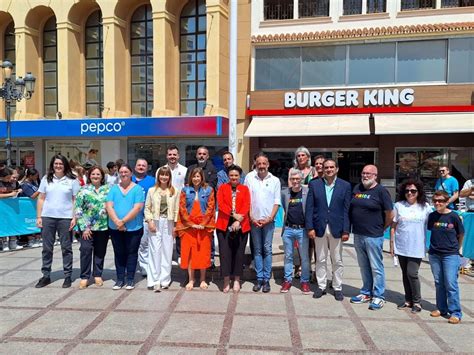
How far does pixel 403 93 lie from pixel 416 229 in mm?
10950

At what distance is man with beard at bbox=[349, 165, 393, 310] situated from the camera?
16.7 ft

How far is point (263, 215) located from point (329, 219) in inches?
34.6

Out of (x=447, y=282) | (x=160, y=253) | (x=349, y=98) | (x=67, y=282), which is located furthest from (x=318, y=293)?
(x=349, y=98)

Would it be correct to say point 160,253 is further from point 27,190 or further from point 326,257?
point 27,190

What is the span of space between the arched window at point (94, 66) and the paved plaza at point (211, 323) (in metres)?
14.4

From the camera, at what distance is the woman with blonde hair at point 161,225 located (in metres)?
5.79

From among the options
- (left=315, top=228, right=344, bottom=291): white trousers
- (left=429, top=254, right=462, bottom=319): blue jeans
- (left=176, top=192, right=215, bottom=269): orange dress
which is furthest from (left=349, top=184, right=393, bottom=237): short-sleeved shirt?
(left=176, top=192, right=215, bottom=269): orange dress

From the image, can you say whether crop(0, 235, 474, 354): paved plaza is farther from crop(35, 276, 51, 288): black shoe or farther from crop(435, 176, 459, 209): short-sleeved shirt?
crop(435, 176, 459, 209): short-sleeved shirt

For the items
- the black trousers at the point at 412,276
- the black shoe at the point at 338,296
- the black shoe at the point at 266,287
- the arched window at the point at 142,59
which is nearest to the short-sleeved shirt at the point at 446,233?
the black trousers at the point at 412,276

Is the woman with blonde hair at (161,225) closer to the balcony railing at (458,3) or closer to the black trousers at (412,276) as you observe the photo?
the black trousers at (412,276)

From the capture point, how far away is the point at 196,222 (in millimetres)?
5770

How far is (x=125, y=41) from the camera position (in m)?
18.3

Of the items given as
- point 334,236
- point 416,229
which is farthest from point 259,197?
point 416,229

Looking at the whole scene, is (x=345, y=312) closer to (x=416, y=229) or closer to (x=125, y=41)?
(x=416, y=229)
